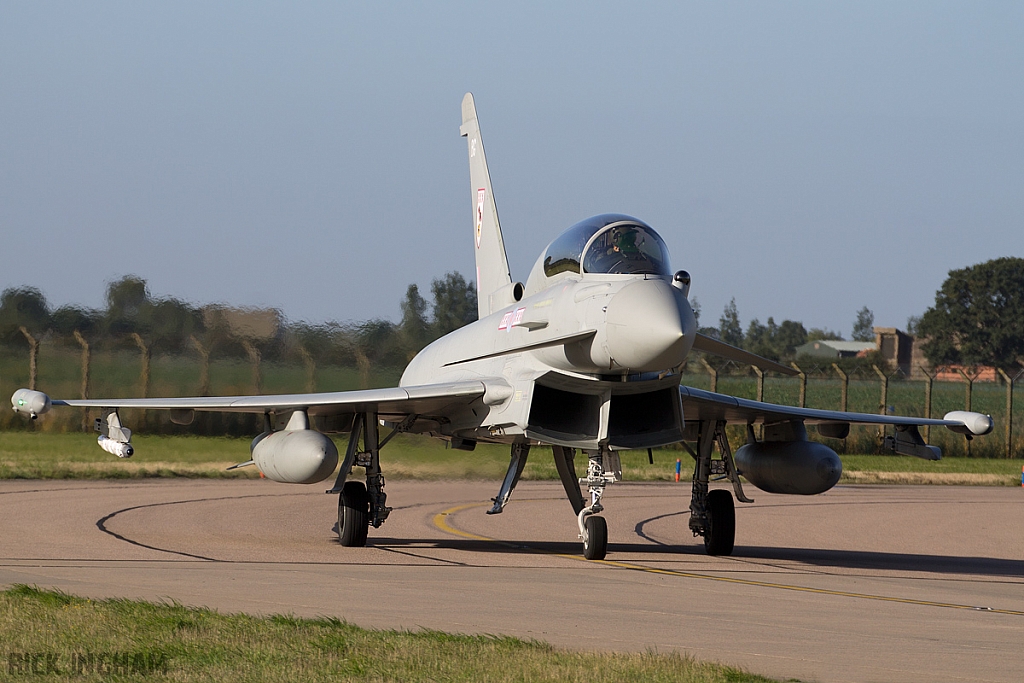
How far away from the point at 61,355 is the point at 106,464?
3.13 m

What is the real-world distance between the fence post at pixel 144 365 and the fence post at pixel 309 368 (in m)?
2.87

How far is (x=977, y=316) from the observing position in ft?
284

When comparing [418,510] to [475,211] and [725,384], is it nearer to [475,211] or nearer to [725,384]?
[475,211]

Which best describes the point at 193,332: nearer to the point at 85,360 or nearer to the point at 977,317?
the point at 85,360

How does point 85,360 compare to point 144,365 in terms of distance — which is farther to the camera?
point 85,360

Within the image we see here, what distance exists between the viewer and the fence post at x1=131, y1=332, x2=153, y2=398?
22.5 meters

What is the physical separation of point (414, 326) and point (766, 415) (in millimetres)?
11040

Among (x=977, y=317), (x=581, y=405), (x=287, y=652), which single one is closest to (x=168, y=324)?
(x=581, y=405)

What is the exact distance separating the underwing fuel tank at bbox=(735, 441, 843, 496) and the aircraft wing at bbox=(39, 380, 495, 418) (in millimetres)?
3458

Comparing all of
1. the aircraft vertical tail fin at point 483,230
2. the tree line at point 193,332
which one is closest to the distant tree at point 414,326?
the tree line at point 193,332

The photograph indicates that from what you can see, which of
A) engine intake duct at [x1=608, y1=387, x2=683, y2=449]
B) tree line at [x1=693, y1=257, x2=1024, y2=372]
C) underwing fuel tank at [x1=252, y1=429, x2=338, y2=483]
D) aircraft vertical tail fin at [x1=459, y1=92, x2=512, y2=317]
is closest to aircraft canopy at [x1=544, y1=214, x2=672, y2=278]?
engine intake duct at [x1=608, y1=387, x2=683, y2=449]

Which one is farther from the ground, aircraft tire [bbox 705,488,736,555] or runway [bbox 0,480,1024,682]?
aircraft tire [bbox 705,488,736,555]

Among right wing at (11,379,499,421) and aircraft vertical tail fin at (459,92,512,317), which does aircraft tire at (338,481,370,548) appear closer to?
right wing at (11,379,499,421)

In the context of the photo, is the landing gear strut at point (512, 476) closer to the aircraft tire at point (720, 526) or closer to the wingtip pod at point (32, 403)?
the aircraft tire at point (720, 526)
